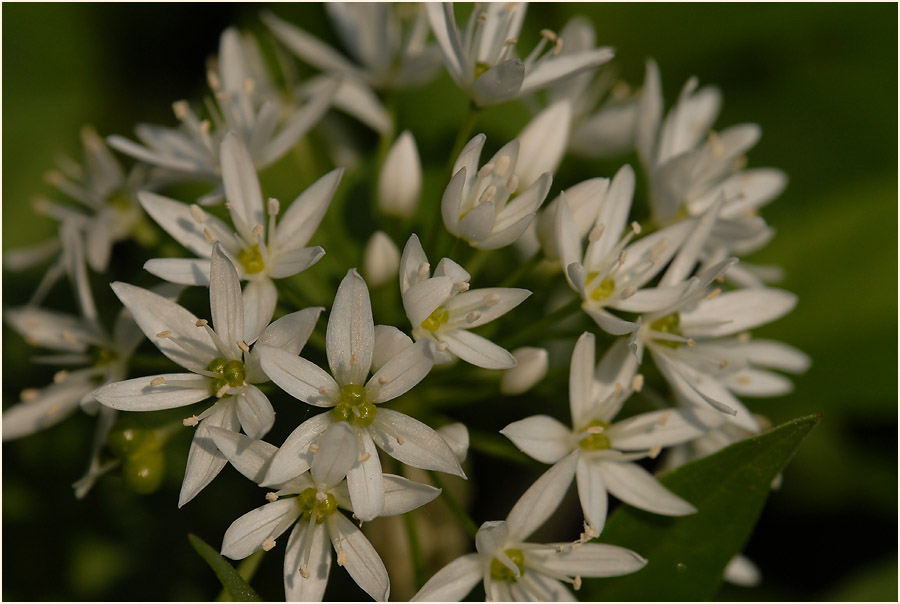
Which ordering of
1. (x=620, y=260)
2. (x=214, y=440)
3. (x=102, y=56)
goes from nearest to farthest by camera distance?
1. (x=214, y=440)
2. (x=620, y=260)
3. (x=102, y=56)

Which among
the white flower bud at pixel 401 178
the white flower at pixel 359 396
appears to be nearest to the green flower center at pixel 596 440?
the white flower at pixel 359 396

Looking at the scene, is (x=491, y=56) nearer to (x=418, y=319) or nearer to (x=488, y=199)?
(x=488, y=199)

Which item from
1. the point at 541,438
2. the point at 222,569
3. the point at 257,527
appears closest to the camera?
the point at 222,569

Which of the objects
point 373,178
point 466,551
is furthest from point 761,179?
point 466,551

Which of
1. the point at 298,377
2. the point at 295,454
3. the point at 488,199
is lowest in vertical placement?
the point at 295,454

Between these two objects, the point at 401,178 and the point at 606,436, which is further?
the point at 401,178

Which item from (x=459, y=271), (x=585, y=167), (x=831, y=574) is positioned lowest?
(x=831, y=574)

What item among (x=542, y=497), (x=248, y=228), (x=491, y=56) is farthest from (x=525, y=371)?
(x=491, y=56)

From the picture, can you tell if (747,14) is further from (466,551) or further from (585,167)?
(466,551)
